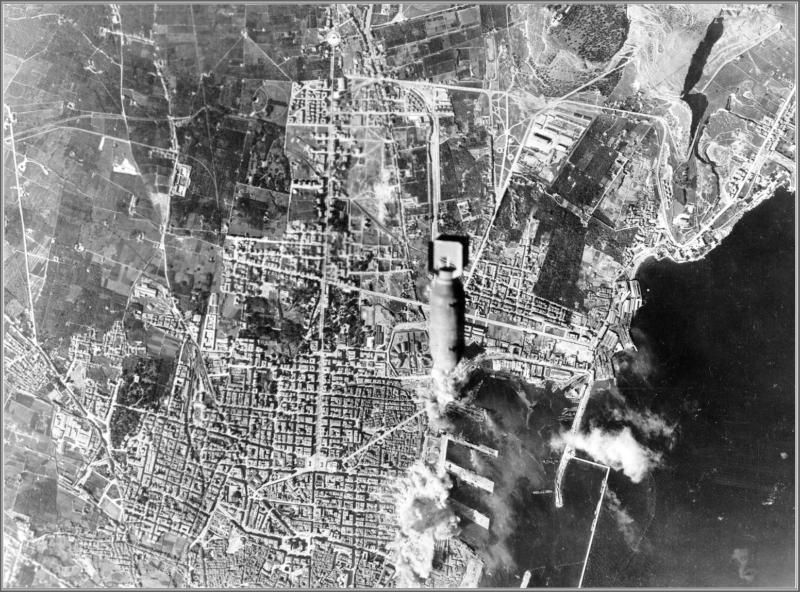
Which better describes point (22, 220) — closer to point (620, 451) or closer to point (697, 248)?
point (620, 451)

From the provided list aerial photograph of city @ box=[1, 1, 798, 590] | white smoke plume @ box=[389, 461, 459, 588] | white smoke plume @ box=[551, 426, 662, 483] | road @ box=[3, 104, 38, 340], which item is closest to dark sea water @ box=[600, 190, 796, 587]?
aerial photograph of city @ box=[1, 1, 798, 590]

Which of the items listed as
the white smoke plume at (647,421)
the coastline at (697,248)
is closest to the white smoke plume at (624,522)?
the white smoke plume at (647,421)

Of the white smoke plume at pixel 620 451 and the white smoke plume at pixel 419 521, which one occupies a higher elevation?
the white smoke plume at pixel 620 451

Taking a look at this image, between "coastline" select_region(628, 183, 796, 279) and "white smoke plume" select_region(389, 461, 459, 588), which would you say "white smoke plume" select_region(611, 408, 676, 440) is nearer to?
"coastline" select_region(628, 183, 796, 279)

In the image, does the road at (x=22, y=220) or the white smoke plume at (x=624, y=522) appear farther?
the road at (x=22, y=220)

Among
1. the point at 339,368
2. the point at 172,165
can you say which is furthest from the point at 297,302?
the point at 172,165

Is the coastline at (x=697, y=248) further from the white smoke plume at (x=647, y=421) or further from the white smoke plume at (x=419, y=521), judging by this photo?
the white smoke plume at (x=419, y=521)
